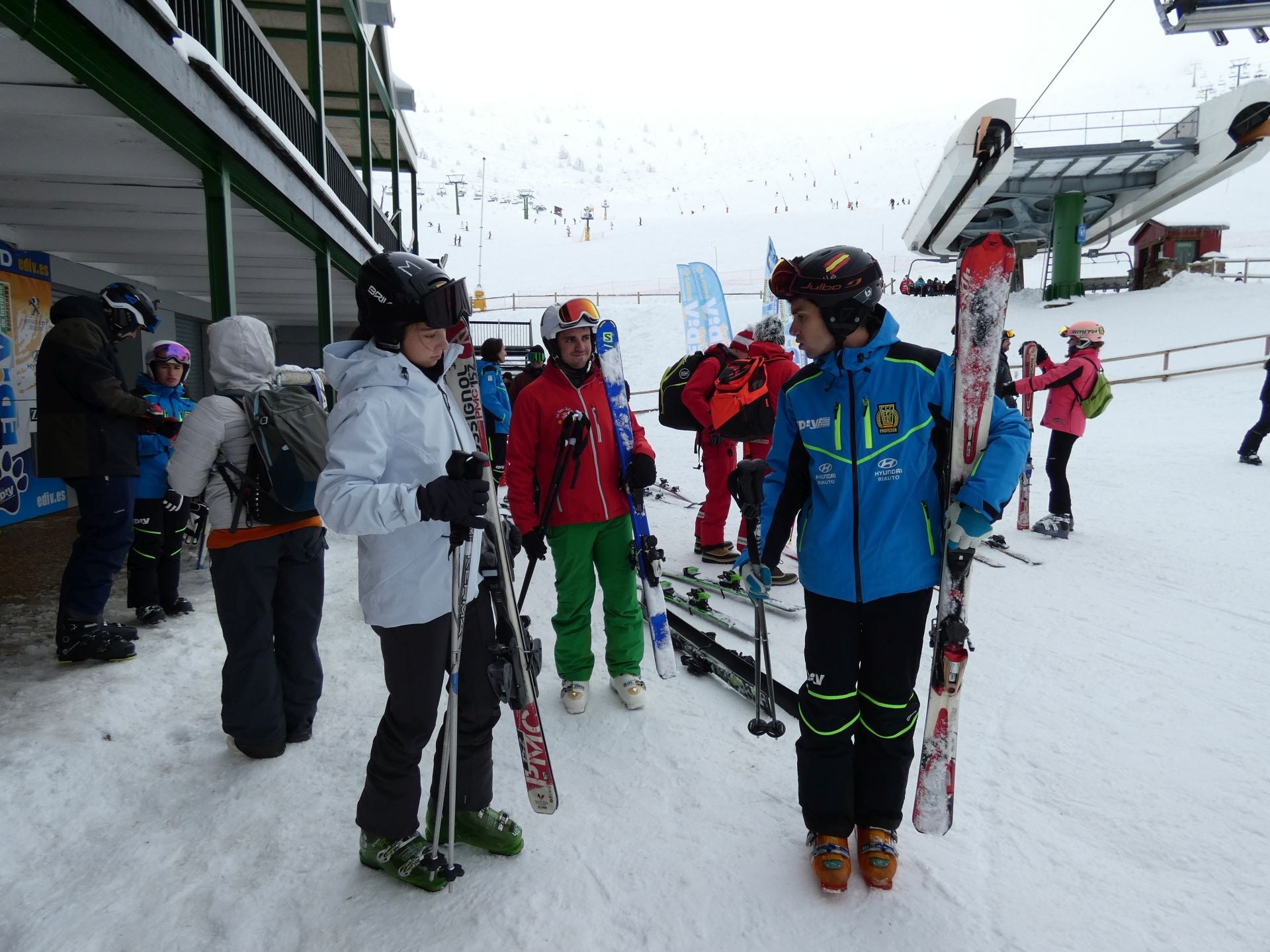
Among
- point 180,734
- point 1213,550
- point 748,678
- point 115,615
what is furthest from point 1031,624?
point 115,615

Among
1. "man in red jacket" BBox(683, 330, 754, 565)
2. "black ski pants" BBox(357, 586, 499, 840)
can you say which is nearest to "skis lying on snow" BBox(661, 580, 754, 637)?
"man in red jacket" BBox(683, 330, 754, 565)

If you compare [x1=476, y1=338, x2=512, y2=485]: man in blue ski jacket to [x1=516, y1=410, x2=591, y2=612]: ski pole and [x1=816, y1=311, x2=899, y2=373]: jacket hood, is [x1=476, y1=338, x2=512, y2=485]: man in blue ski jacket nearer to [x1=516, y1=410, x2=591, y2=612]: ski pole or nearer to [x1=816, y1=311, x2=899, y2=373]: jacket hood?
[x1=516, y1=410, x2=591, y2=612]: ski pole

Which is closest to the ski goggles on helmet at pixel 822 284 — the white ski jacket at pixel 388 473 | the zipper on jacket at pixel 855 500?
the zipper on jacket at pixel 855 500

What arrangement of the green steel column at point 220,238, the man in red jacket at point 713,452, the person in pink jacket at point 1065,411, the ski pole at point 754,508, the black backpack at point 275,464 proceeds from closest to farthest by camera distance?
the ski pole at point 754,508 < the black backpack at point 275,464 < the green steel column at point 220,238 < the man in red jacket at point 713,452 < the person in pink jacket at point 1065,411

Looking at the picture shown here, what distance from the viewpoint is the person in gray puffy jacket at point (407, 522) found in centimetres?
195

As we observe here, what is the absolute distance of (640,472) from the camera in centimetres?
348

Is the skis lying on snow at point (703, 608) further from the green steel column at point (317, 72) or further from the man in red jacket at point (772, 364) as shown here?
the green steel column at point (317, 72)

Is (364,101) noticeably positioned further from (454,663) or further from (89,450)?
(454,663)

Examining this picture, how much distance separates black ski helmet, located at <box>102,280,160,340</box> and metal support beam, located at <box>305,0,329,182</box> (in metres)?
3.18

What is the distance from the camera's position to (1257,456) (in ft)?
29.4

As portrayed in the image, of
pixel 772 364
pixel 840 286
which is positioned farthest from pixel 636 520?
pixel 772 364

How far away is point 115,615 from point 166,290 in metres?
7.19

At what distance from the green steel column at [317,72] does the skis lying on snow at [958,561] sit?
589 cm

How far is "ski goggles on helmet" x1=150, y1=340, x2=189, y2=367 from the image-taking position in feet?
15.9
